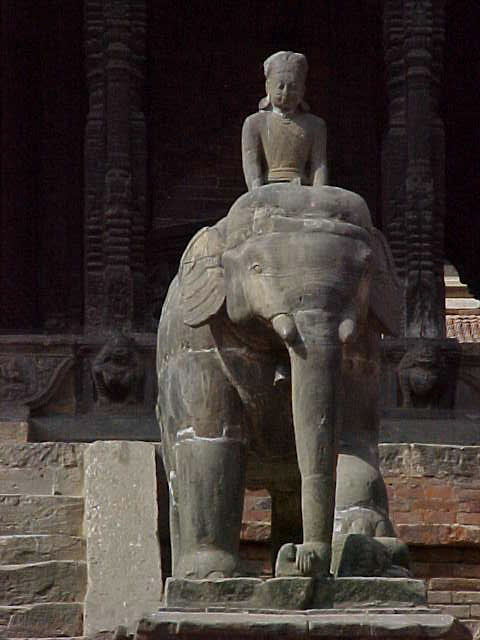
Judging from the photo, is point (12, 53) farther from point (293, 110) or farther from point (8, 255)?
point (293, 110)

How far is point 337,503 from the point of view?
11516 millimetres

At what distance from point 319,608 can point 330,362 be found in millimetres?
1008

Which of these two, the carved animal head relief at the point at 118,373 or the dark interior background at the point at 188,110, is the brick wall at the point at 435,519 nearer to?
the carved animal head relief at the point at 118,373

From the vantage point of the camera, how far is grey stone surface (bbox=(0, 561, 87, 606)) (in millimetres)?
12703

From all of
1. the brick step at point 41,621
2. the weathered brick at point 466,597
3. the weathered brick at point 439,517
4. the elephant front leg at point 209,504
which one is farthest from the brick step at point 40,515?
the weathered brick at point 439,517

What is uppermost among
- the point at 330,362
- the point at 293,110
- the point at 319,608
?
the point at 293,110

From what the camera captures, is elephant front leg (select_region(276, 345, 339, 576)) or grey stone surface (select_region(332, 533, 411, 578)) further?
grey stone surface (select_region(332, 533, 411, 578))

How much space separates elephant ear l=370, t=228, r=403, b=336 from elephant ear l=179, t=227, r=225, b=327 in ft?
2.08

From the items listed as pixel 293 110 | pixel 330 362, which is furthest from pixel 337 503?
pixel 293 110

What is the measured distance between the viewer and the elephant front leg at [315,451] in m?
11.0

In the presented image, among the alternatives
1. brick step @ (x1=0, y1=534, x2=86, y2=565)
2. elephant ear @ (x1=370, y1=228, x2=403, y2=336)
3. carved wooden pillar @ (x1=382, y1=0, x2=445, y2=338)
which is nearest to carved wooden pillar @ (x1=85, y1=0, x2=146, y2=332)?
carved wooden pillar @ (x1=382, y1=0, x2=445, y2=338)

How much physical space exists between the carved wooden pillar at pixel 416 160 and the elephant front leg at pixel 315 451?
29.0 ft

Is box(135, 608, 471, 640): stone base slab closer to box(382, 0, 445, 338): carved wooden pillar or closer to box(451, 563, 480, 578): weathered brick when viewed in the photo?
box(451, 563, 480, 578): weathered brick

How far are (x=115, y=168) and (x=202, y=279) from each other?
904 cm
